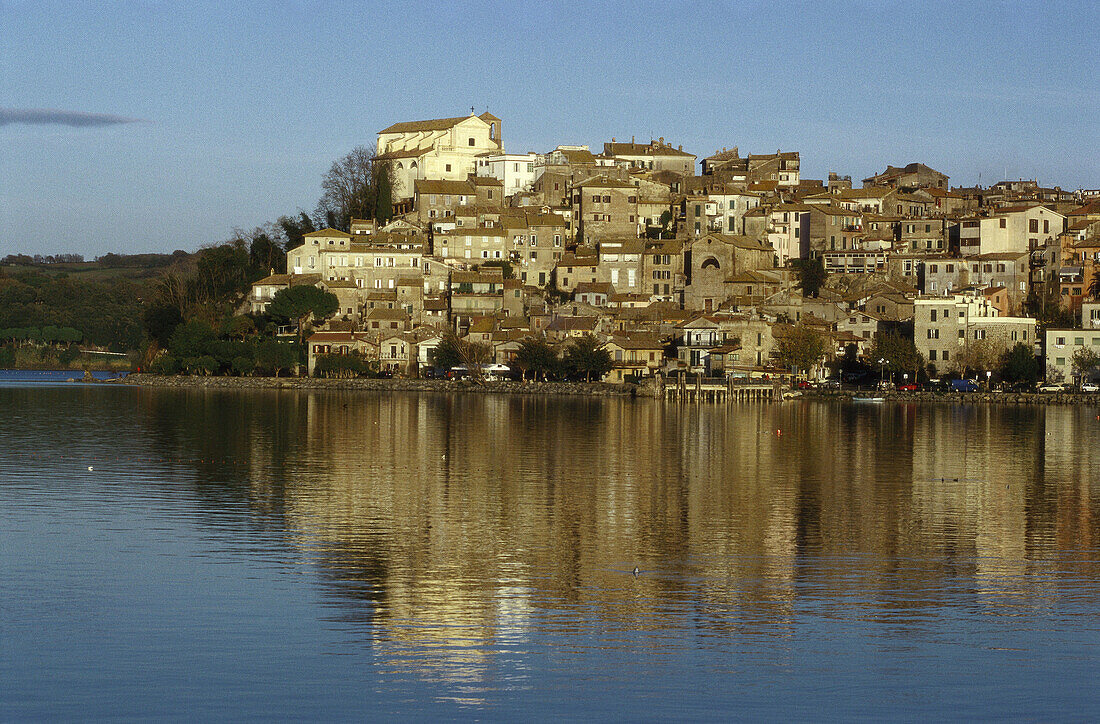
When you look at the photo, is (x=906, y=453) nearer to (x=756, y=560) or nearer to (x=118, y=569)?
(x=756, y=560)

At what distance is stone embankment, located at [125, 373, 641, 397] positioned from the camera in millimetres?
71938

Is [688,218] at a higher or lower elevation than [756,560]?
higher

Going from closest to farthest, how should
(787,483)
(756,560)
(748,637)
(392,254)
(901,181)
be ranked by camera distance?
(748,637) → (756,560) → (787,483) → (392,254) → (901,181)

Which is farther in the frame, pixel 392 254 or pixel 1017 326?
pixel 392 254

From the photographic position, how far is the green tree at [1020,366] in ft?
228

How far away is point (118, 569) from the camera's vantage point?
736 inches

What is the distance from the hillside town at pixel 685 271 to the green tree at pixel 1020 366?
475 mm

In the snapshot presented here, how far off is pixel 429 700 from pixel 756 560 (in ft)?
28.2

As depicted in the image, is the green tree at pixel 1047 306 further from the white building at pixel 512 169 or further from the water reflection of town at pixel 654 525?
the white building at pixel 512 169

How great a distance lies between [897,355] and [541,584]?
5734cm

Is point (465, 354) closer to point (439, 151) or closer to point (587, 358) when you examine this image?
point (587, 358)

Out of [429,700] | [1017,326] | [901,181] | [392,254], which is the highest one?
[901,181]

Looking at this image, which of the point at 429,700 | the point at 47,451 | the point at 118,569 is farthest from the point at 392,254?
the point at 429,700

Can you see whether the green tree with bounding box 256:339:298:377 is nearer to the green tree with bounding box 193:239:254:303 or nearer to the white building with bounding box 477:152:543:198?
the green tree with bounding box 193:239:254:303
